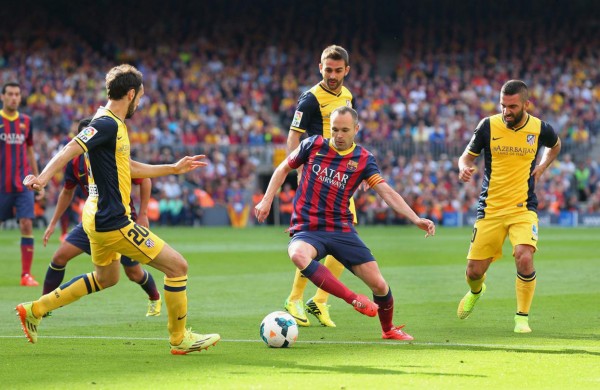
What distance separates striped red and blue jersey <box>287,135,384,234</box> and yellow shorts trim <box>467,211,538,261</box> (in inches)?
57.6

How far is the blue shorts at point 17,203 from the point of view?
14.3 metres

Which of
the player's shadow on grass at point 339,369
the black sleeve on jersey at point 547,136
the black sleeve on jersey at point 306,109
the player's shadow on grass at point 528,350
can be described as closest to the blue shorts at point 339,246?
the player's shadow on grass at point 528,350

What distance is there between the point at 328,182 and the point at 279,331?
1344 mm

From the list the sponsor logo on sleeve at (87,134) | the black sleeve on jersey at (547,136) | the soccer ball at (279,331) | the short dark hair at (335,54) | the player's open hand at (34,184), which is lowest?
the soccer ball at (279,331)

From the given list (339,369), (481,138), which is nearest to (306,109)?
(481,138)

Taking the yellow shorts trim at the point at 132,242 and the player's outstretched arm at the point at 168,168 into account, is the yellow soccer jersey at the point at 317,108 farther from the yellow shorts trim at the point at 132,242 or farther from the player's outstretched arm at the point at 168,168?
the yellow shorts trim at the point at 132,242

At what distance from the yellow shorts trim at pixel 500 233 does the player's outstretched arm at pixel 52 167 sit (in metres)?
3.85

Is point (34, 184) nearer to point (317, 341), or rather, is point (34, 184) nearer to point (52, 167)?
point (52, 167)

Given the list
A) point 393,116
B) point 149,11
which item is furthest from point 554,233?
point 149,11

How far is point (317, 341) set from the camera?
28.5 feet

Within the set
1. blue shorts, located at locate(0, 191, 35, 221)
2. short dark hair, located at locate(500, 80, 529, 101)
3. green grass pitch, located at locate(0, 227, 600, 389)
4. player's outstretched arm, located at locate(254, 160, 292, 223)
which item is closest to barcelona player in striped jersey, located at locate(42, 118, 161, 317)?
green grass pitch, located at locate(0, 227, 600, 389)

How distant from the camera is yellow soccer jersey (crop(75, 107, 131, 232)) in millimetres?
7812

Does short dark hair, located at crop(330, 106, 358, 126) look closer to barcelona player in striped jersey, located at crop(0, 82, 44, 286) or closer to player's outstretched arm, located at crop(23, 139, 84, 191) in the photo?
player's outstretched arm, located at crop(23, 139, 84, 191)

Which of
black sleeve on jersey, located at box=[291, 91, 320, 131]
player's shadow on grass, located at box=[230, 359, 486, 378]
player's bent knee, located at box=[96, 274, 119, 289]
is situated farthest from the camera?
black sleeve on jersey, located at box=[291, 91, 320, 131]
